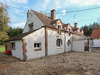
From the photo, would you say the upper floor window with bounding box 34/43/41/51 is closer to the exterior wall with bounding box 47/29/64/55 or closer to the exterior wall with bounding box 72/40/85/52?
the exterior wall with bounding box 47/29/64/55

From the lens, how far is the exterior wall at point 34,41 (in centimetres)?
832

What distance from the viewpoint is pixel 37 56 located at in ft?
30.3

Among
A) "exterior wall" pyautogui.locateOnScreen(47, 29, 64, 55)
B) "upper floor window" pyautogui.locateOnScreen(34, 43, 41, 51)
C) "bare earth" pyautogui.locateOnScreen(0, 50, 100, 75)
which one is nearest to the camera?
"bare earth" pyautogui.locateOnScreen(0, 50, 100, 75)

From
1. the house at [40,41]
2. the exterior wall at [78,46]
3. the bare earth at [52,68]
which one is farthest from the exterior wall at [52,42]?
the exterior wall at [78,46]

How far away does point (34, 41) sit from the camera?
8.93 metres

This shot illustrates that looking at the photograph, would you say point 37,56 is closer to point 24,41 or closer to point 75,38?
point 24,41

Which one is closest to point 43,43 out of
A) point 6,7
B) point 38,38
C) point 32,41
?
point 38,38

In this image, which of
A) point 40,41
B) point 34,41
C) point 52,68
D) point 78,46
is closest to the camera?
point 52,68

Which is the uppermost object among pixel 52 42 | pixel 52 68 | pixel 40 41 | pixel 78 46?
pixel 40 41

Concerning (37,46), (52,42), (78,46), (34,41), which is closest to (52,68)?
(34,41)

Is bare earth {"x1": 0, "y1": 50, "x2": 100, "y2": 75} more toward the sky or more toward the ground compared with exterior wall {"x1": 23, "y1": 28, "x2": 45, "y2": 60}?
more toward the ground

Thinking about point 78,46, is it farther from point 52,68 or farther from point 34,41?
point 52,68

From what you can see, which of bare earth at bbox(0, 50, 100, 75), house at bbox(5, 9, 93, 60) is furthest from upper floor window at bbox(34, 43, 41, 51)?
bare earth at bbox(0, 50, 100, 75)

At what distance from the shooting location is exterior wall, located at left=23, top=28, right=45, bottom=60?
27.3 feet
